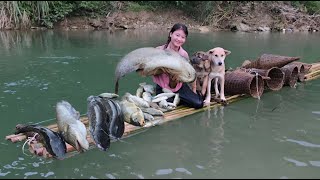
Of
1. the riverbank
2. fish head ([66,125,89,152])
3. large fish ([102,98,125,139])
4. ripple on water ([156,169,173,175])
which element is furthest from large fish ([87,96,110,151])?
the riverbank

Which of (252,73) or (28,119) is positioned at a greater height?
(252,73)

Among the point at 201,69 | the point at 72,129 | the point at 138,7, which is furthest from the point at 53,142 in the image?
the point at 138,7

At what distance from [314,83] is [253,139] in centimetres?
393

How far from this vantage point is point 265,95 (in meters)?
7.38

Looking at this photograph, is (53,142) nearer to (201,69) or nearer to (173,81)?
(173,81)

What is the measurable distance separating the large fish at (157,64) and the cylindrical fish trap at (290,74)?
9.34 ft

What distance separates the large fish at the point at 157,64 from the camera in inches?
224

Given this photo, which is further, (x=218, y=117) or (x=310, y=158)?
(x=218, y=117)

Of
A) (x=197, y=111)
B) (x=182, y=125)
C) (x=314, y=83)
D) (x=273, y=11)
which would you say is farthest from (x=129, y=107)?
(x=273, y=11)

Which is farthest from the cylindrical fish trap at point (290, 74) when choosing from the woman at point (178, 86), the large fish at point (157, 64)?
the large fish at point (157, 64)

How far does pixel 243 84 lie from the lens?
6.70 metres

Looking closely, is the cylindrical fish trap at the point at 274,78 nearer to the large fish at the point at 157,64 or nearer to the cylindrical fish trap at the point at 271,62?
the cylindrical fish trap at the point at 271,62

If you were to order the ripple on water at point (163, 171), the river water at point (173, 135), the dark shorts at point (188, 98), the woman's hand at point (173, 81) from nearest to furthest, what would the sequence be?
1. the ripple on water at point (163, 171)
2. the river water at point (173, 135)
3. the woman's hand at point (173, 81)
4. the dark shorts at point (188, 98)

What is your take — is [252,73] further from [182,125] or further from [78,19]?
[78,19]
